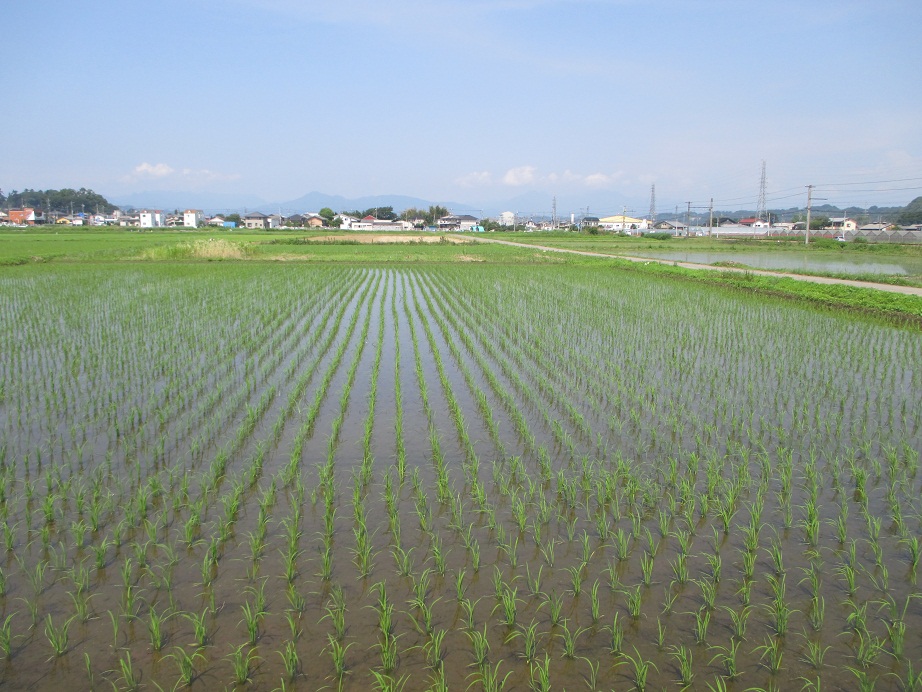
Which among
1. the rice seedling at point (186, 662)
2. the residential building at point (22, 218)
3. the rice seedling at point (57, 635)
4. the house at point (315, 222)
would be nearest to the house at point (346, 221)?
the house at point (315, 222)

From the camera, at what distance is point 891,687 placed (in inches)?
112

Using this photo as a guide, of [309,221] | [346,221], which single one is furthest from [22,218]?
[346,221]

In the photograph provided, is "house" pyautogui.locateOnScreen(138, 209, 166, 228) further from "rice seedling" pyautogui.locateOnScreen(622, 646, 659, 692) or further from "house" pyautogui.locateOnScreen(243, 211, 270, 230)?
"rice seedling" pyautogui.locateOnScreen(622, 646, 659, 692)

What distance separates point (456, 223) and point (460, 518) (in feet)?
319

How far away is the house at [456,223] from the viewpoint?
9775 cm

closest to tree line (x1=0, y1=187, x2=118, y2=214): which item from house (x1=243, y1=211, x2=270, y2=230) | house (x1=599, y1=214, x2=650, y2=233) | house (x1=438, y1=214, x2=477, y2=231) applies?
house (x1=243, y1=211, x2=270, y2=230)

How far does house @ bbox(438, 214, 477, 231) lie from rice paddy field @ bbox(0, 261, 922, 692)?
89.5m

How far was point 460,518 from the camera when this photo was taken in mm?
4266

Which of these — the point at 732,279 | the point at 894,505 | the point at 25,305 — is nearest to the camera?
the point at 894,505

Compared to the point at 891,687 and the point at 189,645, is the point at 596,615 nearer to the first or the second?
the point at 891,687

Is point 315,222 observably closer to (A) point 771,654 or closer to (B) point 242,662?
(B) point 242,662

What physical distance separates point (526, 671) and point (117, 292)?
15149 mm

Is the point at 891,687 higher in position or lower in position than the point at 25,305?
lower

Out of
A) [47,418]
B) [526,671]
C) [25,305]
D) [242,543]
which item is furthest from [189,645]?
[25,305]
